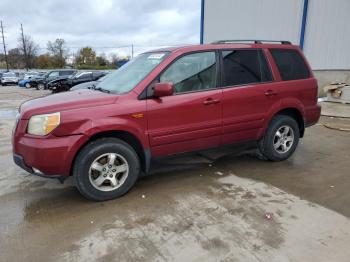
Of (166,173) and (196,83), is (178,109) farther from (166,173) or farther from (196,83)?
(166,173)

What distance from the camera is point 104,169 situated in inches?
150

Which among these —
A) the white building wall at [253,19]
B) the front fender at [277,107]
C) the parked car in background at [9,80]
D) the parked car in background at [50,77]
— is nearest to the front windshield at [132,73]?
the front fender at [277,107]

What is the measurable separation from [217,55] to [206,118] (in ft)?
3.07

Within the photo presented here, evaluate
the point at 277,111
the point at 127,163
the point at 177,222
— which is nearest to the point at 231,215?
the point at 177,222

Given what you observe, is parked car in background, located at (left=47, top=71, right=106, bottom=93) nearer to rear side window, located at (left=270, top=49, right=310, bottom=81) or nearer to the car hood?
rear side window, located at (left=270, top=49, right=310, bottom=81)

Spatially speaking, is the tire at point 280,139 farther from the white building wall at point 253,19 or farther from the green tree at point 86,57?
the green tree at point 86,57

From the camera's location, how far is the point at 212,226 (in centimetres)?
325

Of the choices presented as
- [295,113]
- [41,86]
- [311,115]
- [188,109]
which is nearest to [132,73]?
[188,109]

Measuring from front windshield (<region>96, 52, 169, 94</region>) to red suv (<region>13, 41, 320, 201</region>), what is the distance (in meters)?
0.02

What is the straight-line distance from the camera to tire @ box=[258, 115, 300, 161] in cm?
506

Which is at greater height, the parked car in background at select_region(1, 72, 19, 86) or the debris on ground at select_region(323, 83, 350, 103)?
the debris on ground at select_region(323, 83, 350, 103)

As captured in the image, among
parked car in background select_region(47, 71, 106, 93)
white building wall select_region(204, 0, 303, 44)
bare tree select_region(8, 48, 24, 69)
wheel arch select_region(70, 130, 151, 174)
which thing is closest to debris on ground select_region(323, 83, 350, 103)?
white building wall select_region(204, 0, 303, 44)

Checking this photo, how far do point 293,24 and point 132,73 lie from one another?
10.4 meters

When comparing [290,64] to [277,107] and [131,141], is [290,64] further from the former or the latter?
[131,141]
